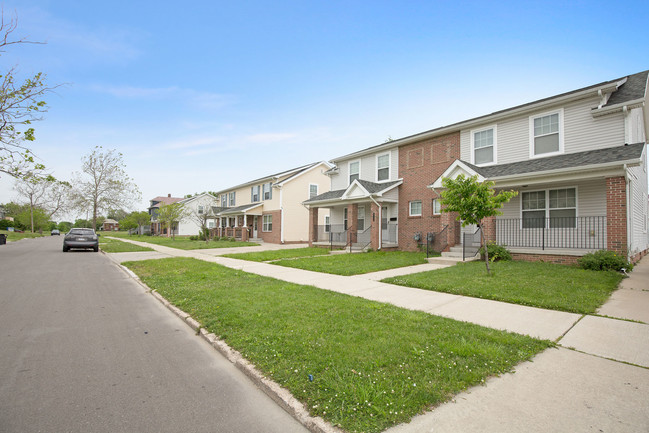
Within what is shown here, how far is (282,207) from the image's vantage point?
26.8 m

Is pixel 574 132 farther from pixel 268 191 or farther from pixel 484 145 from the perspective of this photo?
pixel 268 191

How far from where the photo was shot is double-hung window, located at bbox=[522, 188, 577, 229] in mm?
11508

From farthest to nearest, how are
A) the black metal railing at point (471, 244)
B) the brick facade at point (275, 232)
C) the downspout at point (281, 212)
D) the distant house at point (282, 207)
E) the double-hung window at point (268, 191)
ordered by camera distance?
the double-hung window at point (268, 191), the distant house at point (282, 207), the brick facade at point (275, 232), the downspout at point (281, 212), the black metal railing at point (471, 244)

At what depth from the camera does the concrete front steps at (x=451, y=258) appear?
12070mm

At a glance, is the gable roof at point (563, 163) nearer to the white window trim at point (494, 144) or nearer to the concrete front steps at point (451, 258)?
the white window trim at point (494, 144)

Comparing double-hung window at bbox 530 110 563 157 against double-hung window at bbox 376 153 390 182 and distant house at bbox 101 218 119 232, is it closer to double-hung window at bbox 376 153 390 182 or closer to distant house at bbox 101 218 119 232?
double-hung window at bbox 376 153 390 182

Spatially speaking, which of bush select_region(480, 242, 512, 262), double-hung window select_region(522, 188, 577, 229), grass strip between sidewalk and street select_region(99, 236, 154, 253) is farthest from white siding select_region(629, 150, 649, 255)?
grass strip between sidewalk and street select_region(99, 236, 154, 253)

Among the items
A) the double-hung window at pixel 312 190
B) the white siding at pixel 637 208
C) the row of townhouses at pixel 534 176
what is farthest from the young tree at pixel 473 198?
the double-hung window at pixel 312 190

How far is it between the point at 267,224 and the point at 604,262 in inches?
961

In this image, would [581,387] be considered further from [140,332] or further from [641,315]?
[140,332]

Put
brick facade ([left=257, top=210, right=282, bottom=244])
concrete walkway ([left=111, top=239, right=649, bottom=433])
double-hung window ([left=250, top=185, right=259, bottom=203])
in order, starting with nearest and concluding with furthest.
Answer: concrete walkway ([left=111, top=239, right=649, bottom=433])
brick facade ([left=257, top=210, right=282, bottom=244])
double-hung window ([left=250, top=185, right=259, bottom=203])

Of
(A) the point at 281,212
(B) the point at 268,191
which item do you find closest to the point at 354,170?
(A) the point at 281,212

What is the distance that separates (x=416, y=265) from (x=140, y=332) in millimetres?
9482

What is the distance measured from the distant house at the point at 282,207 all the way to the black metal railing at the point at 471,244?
44.3ft
